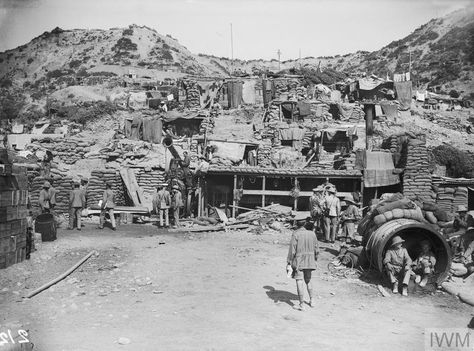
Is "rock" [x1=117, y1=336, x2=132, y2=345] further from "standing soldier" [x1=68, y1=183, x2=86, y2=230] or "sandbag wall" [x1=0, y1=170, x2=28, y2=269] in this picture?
"standing soldier" [x1=68, y1=183, x2=86, y2=230]

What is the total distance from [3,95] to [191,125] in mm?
31334

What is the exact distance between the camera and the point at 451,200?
49.7ft

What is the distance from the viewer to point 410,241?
8.78 m

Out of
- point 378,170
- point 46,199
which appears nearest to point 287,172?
point 378,170

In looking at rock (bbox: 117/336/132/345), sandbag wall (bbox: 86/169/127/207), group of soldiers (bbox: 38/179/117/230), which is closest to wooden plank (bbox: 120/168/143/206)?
sandbag wall (bbox: 86/169/127/207)

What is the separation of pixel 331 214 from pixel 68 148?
14853mm

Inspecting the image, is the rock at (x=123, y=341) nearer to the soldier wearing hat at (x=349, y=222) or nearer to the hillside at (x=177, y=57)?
the soldier wearing hat at (x=349, y=222)

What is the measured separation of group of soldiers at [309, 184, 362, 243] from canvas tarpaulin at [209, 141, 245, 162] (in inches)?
281

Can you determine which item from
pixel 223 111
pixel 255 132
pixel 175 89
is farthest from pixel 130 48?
pixel 255 132

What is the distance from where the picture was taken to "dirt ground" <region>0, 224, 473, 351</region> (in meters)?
5.58

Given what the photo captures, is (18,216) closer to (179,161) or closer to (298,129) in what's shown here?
(179,161)

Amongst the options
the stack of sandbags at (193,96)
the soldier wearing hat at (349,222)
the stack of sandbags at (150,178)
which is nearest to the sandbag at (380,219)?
the soldier wearing hat at (349,222)

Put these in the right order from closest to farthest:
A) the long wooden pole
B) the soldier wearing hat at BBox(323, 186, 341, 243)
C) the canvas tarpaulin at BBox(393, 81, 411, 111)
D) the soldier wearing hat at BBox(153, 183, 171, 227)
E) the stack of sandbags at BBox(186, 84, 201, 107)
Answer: the long wooden pole < the soldier wearing hat at BBox(323, 186, 341, 243) < the soldier wearing hat at BBox(153, 183, 171, 227) < the stack of sandbags at BBox(186, 84, 201, 107) < the canvas tarpaulin at BBox(393, 81, 411, 111)

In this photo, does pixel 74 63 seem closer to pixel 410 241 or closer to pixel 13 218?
pixel 13 218
